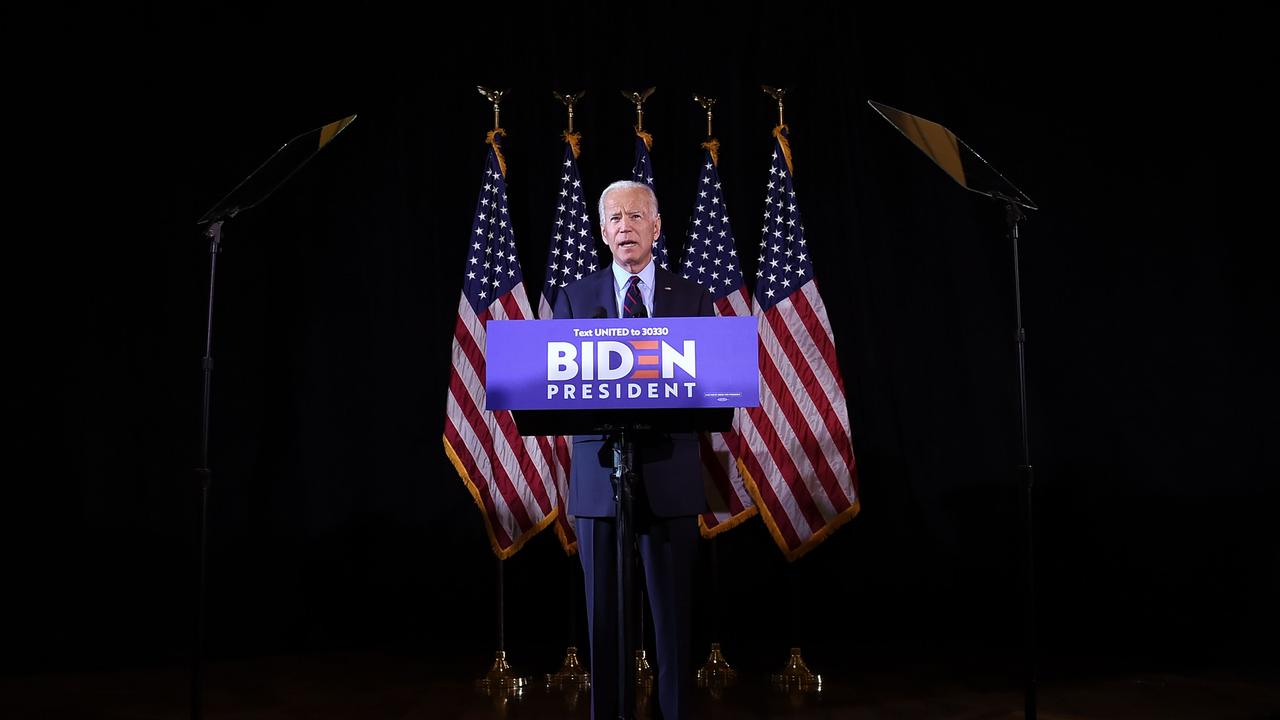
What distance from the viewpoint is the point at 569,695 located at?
4082mm

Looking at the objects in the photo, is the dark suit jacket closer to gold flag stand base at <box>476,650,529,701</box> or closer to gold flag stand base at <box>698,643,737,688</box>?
gold flag stand base at <box>476,650,529,701</box>

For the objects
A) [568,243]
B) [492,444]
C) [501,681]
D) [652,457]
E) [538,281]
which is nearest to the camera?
[652,457]

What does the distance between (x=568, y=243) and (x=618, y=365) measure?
254 cm

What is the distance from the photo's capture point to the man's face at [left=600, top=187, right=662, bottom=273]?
287 centimetres

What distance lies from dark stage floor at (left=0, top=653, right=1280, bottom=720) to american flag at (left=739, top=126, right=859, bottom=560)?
70 cm

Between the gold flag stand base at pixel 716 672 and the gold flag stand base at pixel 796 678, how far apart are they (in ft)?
0.63

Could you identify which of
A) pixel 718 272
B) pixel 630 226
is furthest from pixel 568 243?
pixel 630 226

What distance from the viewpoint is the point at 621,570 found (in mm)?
2363

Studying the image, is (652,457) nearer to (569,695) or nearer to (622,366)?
(622,366)

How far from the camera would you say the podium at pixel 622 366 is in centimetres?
215

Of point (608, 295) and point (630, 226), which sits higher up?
point (630, 226)

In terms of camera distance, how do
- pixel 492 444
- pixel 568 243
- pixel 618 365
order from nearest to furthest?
pixel 618 365 < pixel 492 444 < pixel 568 243

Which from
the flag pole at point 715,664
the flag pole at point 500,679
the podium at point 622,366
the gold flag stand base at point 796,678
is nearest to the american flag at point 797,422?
the flag pole at point 715,664

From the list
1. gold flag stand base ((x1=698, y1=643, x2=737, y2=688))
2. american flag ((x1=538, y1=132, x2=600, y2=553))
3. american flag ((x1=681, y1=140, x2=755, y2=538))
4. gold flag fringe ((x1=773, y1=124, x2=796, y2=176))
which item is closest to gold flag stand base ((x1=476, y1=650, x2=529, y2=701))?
american flag ((x1=538, y1=132, x2=600, y2=553))
